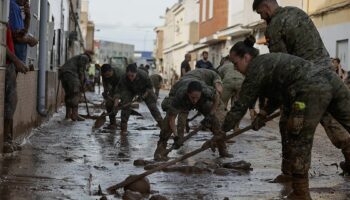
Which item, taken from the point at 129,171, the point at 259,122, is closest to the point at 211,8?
the point at 129,171

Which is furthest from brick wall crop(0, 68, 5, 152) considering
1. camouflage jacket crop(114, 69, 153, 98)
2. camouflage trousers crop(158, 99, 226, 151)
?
camouflage jacket crop(114, 69, 153, 98)

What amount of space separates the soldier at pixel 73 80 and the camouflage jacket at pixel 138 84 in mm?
2679

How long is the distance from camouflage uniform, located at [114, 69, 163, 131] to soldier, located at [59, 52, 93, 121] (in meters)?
2.48

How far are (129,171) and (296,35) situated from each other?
233 centimetres

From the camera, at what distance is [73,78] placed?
15656mm

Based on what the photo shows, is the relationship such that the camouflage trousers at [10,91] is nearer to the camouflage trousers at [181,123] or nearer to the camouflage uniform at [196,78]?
the camouflage trousers at [181,123]

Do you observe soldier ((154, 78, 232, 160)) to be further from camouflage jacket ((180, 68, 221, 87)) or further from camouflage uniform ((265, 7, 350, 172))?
camouflage uniform ((265, 7, 350, 172))

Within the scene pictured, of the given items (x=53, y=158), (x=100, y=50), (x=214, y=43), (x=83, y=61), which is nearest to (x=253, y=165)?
(x=53, y=158)

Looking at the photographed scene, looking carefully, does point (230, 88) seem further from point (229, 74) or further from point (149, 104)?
point (149, 104)

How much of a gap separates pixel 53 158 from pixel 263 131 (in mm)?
6476

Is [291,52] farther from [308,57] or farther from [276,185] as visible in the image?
[276,185]

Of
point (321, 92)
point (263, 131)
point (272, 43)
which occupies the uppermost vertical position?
point (272, 43)

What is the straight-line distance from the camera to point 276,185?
712 centimetres

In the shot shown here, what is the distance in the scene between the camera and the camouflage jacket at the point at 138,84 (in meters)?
12.6
